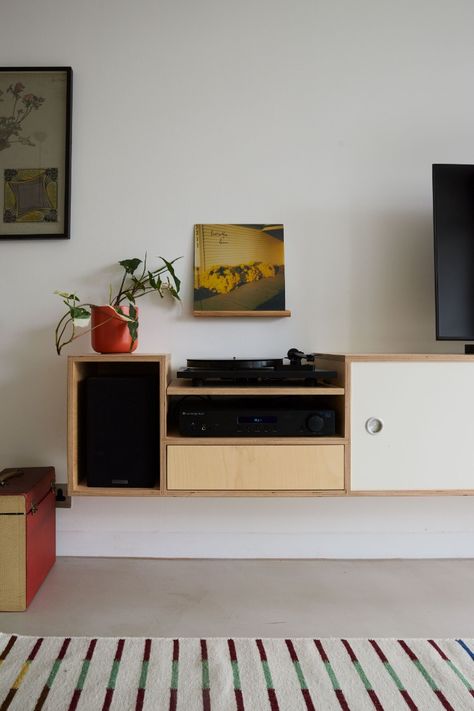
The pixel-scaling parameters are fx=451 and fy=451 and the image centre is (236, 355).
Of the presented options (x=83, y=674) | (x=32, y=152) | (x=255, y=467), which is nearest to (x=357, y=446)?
(x=255, y=467)

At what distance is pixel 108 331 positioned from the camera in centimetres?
155

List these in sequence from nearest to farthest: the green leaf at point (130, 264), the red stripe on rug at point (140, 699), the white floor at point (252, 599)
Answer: the red stripe on rug at point (140, 699) → the white floor at point (252, 599) → the green leaf at point (130, 264)

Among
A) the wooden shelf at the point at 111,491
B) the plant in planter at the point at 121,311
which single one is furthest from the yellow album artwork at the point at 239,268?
the wooden shelf at the point at 111,491

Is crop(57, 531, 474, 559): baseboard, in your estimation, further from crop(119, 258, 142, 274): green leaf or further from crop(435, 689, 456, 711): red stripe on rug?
crop(119, 258, 142, 274): green leaf

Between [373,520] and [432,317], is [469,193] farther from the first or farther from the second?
[373,520]

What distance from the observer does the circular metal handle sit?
1.47m

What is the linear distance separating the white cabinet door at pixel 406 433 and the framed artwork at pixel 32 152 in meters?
1.31

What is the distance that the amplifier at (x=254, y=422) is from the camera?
1464mm

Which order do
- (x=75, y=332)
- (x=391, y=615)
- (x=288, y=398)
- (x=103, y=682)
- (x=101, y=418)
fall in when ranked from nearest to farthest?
(x=103, y=682) → (x=391, y=615) → (x=101, y=418) → (x=288, y=398) → (x=75, y=332)

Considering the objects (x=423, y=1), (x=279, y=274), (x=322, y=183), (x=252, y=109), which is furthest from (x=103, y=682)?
(x=423, y=1)

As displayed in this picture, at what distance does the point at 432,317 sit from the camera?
1.82 m

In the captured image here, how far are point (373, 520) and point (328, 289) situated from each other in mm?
934

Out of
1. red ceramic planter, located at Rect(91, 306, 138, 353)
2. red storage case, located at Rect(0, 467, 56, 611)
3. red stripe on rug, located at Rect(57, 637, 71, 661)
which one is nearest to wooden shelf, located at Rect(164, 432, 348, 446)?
red ceramic planter, located at Rect(91, 306, 138, 353)

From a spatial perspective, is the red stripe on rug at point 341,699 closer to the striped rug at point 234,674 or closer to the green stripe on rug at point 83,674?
the striped rug at point 234,674
